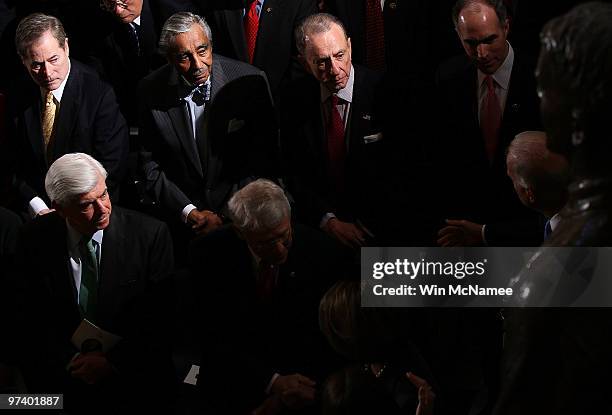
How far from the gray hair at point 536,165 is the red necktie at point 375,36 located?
1.57m

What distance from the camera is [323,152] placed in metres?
4.76

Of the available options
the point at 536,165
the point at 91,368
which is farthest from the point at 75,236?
the point at 536,165

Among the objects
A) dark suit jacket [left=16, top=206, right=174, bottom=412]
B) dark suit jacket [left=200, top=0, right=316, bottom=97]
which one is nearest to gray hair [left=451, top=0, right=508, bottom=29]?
dark suit jacket [left=200, top=0, right=316, bottom=97]

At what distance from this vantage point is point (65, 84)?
506cm

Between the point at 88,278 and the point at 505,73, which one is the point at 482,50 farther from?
the point at 88,278

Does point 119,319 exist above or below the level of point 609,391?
below

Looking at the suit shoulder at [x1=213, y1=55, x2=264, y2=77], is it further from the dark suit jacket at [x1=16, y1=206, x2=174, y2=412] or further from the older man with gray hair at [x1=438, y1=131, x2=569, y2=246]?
the older man with gray hair at [x1=438, y1=131, x2=569, y2=246]

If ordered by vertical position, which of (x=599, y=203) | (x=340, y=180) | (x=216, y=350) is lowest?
(x=216, y=350)

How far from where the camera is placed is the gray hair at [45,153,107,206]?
4156 millimetres

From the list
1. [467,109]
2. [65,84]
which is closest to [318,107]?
[467,109]

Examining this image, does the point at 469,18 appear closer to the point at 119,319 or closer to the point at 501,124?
the point at 501,124

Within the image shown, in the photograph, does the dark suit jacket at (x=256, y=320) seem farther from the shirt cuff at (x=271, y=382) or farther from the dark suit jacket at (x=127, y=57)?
the dark suit jacket at (x=127, y=57)

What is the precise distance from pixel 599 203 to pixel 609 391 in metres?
0.38

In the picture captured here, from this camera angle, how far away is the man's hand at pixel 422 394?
10.2 ft
